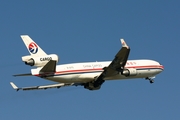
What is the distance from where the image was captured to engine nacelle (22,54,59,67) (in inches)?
2667

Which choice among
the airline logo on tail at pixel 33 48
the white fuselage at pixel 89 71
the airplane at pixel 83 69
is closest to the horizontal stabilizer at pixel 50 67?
the airplane at pixel 83 69

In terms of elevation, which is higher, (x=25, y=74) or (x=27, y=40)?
(x=27, y=40)

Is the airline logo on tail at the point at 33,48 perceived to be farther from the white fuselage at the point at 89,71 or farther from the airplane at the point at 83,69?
the white fuselage at the point at 89,71

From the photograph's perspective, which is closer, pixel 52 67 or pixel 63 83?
pixel 52 67

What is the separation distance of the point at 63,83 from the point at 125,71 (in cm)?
1042

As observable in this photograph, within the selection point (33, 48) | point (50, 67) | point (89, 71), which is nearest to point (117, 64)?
point (89, 71)

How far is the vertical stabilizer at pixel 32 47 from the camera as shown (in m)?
70.0

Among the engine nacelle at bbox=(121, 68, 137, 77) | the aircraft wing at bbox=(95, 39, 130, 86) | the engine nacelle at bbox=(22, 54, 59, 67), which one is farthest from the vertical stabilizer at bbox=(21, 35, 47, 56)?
the engine nacelle at bbox=(121, 68, 137, 77)

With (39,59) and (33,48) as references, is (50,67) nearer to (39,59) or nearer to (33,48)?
(39,59)

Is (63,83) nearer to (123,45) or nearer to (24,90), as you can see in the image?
(24,90)

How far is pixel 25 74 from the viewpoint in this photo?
68438mm

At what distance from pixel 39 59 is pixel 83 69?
7.37m

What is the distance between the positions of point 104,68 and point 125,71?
3821 mm

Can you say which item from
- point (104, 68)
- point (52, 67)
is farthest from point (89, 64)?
point (52, 67)
